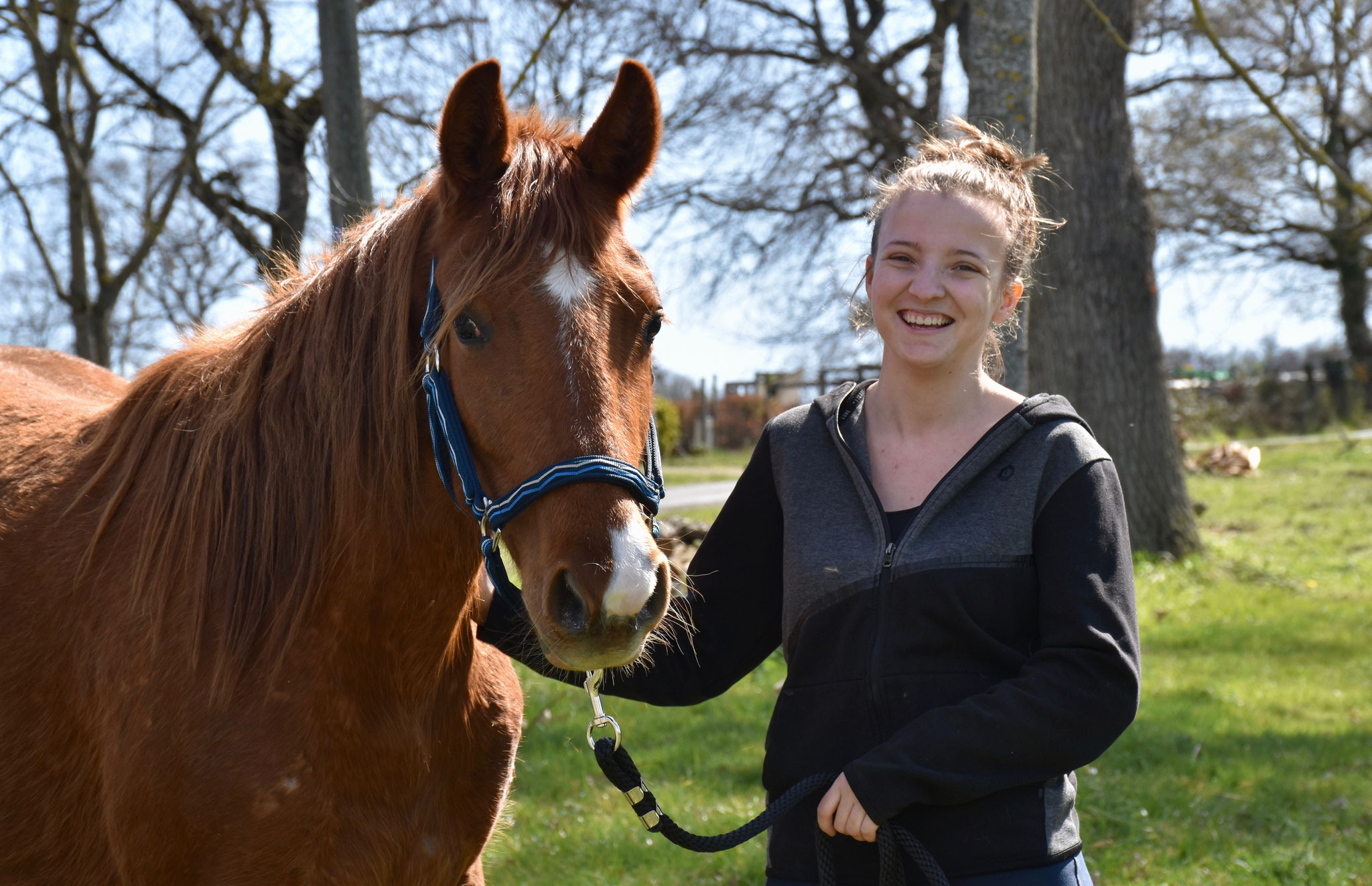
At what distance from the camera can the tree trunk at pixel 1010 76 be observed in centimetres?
378

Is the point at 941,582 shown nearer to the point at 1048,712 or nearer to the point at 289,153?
the point at 1048,712

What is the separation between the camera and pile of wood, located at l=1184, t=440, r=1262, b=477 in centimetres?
1712

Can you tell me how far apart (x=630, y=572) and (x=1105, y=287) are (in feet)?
27.7

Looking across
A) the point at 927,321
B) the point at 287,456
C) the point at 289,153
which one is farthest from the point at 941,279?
the point at 289,153

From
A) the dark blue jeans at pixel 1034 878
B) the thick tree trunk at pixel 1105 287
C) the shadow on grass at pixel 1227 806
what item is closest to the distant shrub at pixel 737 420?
the thick tree trunk at pixel 1105 287

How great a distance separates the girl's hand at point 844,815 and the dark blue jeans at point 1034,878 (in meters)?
0.20

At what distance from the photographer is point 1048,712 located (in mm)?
1742

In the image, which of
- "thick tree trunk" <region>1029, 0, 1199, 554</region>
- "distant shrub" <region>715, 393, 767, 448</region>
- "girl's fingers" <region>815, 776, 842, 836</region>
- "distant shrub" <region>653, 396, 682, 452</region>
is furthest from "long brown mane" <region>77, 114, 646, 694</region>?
"distant shrub" <region>715, 393, 767, 448</region>

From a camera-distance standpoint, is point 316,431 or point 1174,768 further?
point 1174,768

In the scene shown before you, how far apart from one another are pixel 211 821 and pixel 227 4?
788 centimetres

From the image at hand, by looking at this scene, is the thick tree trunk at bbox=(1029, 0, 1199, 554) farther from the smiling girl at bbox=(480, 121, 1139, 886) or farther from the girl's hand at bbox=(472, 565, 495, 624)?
the girl's hand at bbox=(472, 565, 495, 624)

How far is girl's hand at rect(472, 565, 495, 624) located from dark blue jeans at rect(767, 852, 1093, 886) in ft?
3.65

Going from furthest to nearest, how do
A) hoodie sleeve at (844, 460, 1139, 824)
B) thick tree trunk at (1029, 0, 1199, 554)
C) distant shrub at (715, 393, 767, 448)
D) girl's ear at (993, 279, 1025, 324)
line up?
distant shrub at (715, 393, 767, 448) < thick tree trunk at (1029, 0, 1199, 554) < girl's ear at (993, 279, 1025, 324) < hoodie sleeve at (844, 460, 1139, 824)

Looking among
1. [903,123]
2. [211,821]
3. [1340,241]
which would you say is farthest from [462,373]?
[1340,241]
